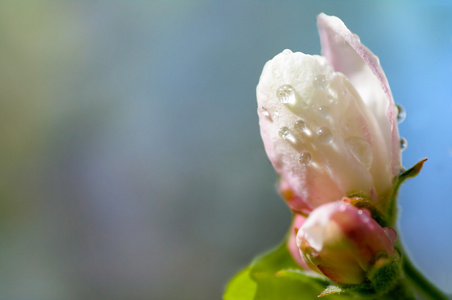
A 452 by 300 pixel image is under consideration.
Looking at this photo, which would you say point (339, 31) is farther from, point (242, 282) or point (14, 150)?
point (14, 150)

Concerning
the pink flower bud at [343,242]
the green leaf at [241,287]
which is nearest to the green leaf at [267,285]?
the green leaf at [241,287]

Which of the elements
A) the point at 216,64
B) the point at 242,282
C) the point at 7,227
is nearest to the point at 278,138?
the point at 242,282

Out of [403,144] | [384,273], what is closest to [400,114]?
[403,144]

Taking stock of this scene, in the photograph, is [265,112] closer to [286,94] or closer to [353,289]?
[286,94]

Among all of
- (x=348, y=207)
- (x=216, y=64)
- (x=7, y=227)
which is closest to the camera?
(x=348, y=207)

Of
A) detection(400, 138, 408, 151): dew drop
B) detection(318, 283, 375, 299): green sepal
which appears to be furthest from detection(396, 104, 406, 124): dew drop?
detection(318, 283, 375, 299): green sepal

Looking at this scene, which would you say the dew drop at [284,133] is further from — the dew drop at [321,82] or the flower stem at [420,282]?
the flower stem at [420,282]
